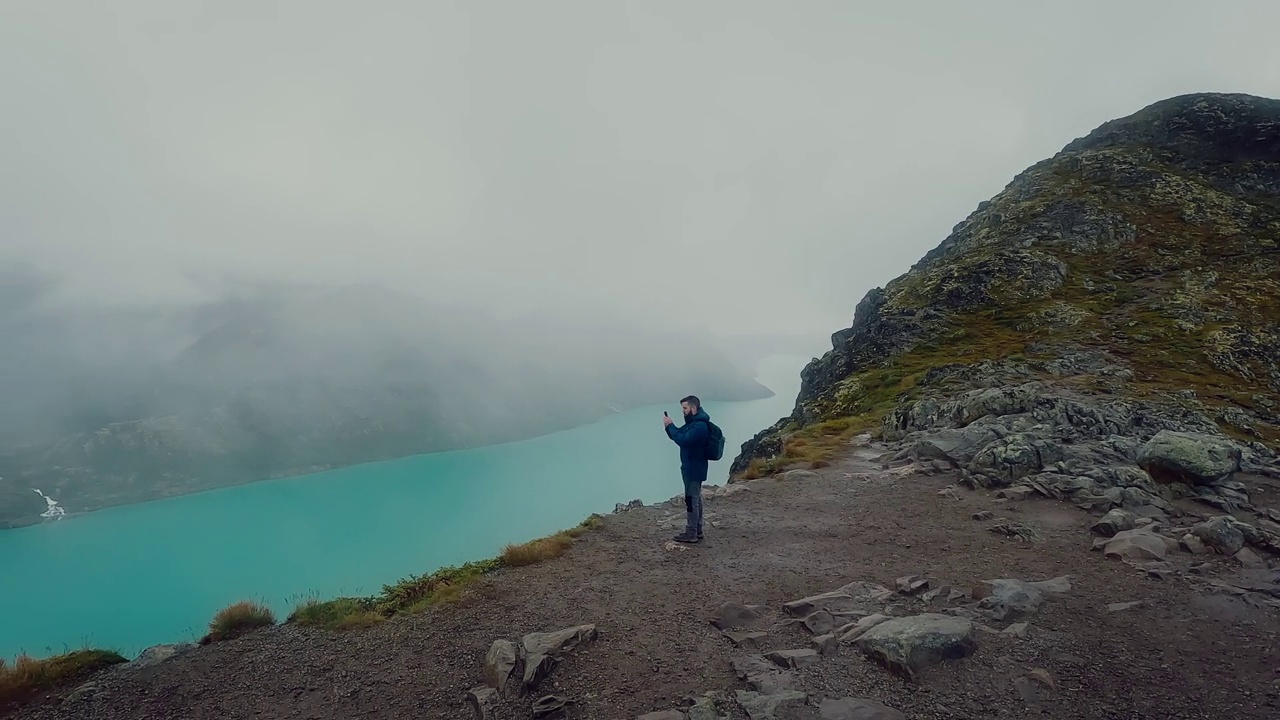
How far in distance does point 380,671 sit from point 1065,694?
939 cm

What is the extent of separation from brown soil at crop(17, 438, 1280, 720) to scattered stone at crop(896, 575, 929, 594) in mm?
561

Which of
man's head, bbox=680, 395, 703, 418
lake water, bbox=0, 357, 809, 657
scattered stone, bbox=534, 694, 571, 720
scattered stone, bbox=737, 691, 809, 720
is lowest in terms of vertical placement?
lake water, bbox=0, 357, 809, 657

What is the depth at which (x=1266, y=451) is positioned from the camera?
1933 centimetres

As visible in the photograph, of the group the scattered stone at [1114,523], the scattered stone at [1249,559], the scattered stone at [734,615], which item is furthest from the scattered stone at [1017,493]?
the scattered stone at [734,615]

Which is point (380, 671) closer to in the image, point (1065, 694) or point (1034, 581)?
point (1065, 694)

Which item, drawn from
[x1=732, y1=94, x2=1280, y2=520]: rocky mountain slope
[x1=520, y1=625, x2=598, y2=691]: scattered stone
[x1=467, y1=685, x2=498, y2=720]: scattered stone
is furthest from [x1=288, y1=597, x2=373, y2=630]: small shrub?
[x1=732, y1=94, x2=1280, y2=520]: rocky mountain slope

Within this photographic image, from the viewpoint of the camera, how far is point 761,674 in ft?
A: 25.9

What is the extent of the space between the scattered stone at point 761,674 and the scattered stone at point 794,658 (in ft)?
0.37

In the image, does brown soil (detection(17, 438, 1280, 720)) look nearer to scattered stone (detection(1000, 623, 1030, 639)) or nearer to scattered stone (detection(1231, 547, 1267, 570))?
scattered stone (detection(1000, 623, 1030, 639))

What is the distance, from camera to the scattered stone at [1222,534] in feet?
37.9

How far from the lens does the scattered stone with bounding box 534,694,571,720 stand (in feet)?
24.1

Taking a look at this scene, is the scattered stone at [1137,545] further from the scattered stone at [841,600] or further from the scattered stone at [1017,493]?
the scattered stone at [841,600]

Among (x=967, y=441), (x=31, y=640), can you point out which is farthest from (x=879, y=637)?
(x=31, y=640)

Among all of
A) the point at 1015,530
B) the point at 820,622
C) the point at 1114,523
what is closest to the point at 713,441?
the point at 820,622
